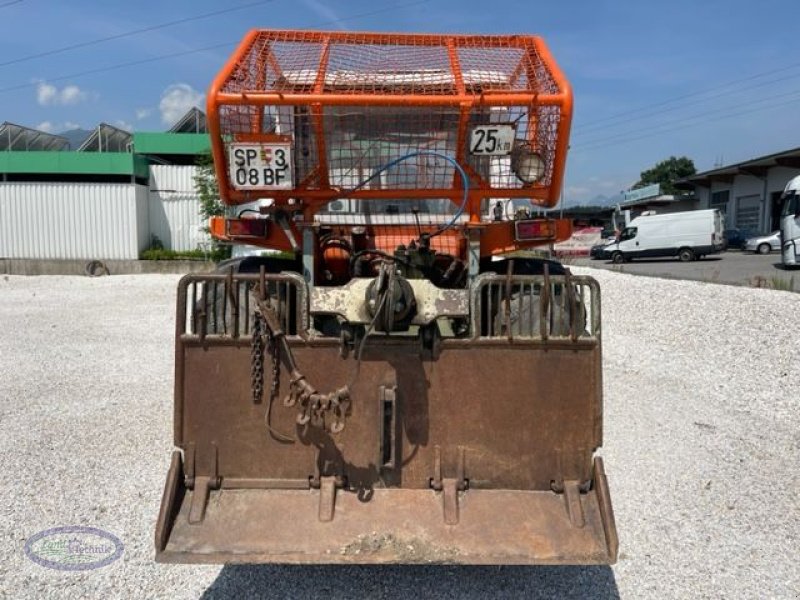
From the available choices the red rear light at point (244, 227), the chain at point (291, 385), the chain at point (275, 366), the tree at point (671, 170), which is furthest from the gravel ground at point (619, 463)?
the tree at point (671, 170)

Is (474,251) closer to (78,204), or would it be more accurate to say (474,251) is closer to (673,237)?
(78,204)

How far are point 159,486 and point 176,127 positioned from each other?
28.2 m

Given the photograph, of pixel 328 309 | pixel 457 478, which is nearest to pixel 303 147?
pixel 328 309

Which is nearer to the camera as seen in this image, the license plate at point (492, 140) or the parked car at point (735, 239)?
the license plate at point (492, 140)

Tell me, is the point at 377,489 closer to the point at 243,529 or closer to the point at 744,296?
the point at 243,529

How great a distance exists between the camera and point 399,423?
2961 mm

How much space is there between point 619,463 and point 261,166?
132 inches

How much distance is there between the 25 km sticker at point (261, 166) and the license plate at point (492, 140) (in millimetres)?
938

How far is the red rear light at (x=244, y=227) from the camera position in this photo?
3727 millimetres

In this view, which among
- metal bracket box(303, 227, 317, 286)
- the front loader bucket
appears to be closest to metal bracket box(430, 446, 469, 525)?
the front loader bucket

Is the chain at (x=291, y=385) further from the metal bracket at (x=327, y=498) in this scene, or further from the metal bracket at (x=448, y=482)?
the metal bracket at (x=448, y=482)

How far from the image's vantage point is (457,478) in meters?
2.96

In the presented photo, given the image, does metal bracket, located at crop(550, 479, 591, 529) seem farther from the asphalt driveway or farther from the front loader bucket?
the asphalt driveway

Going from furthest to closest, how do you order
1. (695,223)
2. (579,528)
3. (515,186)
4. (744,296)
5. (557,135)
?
(695,223), (744,296), (515,186), (557,135), (579,528)
